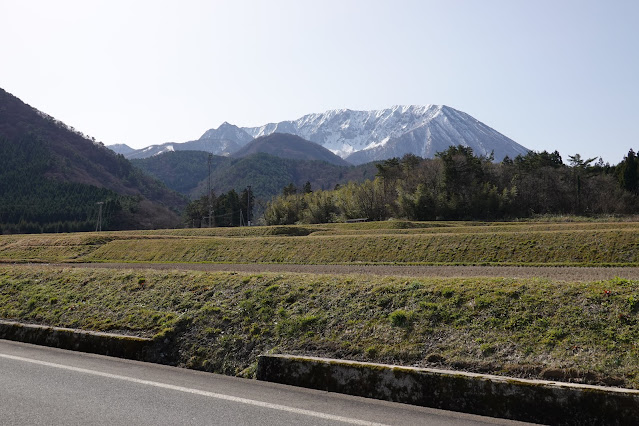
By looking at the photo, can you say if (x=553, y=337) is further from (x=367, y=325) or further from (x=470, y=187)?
(x=470, y=187)

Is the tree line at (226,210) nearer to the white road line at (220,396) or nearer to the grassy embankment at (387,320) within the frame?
the grassy embankment at (387,320)

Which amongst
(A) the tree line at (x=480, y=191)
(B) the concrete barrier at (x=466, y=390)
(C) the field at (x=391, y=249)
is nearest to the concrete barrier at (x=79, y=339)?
(B) the concrete barrier at (x=466, y=390)

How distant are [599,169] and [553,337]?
11198 centimetres

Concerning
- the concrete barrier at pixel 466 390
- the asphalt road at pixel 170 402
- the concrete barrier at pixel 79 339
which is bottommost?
the concrete barrier at pixel 79 339

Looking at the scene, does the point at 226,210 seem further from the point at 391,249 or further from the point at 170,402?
the point at 170,402

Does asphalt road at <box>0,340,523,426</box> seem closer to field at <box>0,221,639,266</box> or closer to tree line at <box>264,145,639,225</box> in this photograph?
field at <box>0,221,639,266</box>

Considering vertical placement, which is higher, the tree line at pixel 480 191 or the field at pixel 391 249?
the tree line at pixel 480 191

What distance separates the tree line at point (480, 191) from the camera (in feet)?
263

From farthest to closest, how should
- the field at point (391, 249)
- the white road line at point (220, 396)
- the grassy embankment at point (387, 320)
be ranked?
1. the field at point (391, 249)
2. the grassy embankment at point (387, 320)
3. the white road line at point (220, 396)

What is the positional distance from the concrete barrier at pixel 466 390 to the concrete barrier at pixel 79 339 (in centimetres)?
345

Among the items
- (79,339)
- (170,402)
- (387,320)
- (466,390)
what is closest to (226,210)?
(79,339)

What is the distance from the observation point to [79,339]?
37.5ft

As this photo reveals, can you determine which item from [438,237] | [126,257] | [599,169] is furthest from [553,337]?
[599,169]

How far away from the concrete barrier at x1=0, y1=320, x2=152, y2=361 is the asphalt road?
115 cm
